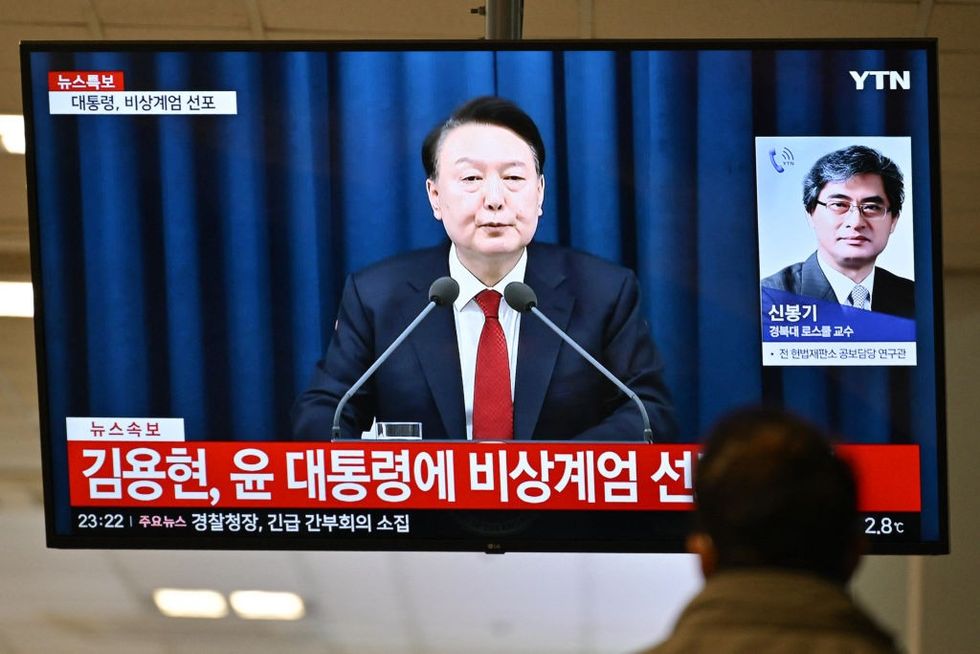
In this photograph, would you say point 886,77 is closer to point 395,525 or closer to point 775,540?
point 395,525

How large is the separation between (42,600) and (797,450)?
3764 millimetres

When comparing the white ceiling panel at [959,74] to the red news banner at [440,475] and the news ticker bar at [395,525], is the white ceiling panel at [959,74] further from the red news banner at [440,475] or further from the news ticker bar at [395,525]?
the news ticker bar at [395,525]

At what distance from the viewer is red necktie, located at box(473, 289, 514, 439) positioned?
11.4 ft

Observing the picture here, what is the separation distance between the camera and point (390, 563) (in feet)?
14.8

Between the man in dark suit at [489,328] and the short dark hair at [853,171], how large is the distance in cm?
52

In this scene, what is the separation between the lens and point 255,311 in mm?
3559

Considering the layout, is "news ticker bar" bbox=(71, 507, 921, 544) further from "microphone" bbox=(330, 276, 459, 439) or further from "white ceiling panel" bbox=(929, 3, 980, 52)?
"white ceiling panel" bbox=(929, 3, 980, 52)

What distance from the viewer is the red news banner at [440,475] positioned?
3.45 m

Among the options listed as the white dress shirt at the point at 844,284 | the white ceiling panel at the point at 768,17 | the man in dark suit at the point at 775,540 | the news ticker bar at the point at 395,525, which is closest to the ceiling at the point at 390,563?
the white ceiling panel at the point at 768,17

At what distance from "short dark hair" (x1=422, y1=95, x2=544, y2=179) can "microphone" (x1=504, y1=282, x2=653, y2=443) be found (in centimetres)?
31

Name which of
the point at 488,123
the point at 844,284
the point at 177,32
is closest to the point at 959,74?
the point at 844,284

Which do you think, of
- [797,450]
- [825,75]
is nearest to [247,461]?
[825,75]

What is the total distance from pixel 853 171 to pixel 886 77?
252 mm

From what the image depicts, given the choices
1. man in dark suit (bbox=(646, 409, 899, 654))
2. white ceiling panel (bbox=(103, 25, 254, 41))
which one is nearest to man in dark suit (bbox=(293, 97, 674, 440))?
white ceiling panel (bbox=(103, 25, 254, 41))
